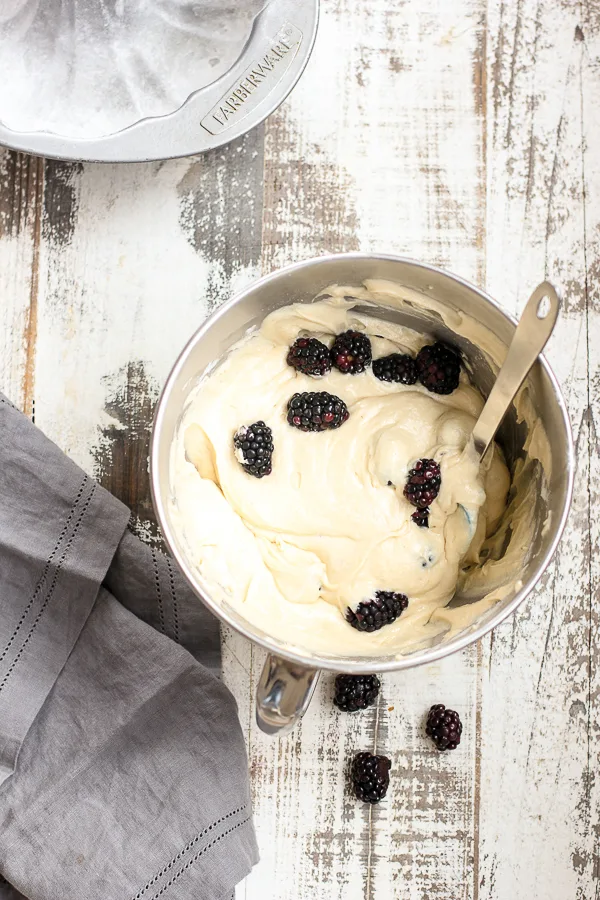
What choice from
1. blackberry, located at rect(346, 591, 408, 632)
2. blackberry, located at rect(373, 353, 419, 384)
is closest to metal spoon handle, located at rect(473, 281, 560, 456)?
blackberry, located at rect(373, 353, 419, 384)

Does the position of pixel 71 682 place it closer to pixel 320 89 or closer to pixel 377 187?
pixel 377 187

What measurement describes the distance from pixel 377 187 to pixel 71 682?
896 mm

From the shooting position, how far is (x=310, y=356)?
1.18m


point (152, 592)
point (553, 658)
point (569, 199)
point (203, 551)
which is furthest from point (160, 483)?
point (569, 199)

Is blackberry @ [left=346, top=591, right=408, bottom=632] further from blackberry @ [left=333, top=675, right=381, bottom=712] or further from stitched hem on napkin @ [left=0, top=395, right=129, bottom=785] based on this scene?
stitched hem on napkin @ [left=0, top=395, right=129, bottom=785]

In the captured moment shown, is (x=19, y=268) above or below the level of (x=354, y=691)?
above

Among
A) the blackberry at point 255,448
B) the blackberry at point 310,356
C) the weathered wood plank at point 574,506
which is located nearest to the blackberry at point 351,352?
the blackberry at point 310,356

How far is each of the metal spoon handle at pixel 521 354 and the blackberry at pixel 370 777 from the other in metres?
0.50

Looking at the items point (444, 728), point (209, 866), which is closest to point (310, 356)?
point (444, 728)

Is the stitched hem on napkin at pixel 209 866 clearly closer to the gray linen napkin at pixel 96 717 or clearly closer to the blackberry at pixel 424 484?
the gray linen napkin at pixel 96 717

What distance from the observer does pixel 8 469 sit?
1.25 metres

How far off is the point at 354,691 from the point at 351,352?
50cm

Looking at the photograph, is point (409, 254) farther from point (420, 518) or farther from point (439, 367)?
point (420, 518)

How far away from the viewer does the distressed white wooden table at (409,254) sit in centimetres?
133
